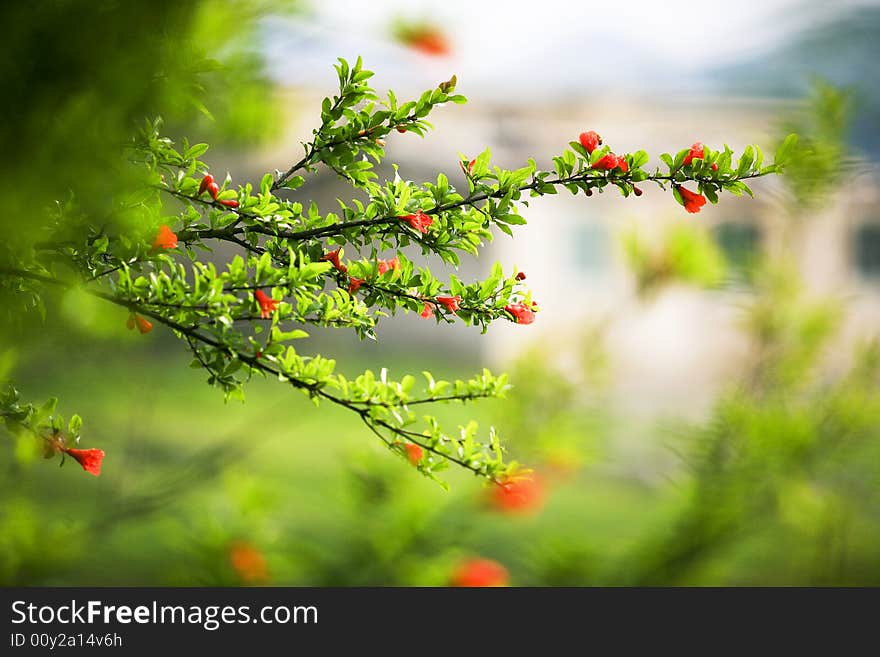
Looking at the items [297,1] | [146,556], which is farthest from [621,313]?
[146,556]

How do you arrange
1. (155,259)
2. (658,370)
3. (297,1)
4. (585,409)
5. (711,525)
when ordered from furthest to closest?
(658,370) → (585,409) → (711,525) → (297,1) → (155,259)

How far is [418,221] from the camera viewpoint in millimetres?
707

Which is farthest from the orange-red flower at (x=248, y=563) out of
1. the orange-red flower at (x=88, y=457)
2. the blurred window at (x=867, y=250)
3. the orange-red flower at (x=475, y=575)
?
the blurred window at (x=867, y=250)

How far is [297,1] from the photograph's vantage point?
152 cm

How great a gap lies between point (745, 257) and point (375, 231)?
1345mm

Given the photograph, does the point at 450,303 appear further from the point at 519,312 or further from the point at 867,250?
the point at 867,250

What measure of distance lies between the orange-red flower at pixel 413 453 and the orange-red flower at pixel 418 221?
0.17 metres

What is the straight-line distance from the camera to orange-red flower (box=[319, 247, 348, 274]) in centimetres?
73

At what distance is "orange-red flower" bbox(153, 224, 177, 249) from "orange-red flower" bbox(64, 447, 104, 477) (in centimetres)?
18

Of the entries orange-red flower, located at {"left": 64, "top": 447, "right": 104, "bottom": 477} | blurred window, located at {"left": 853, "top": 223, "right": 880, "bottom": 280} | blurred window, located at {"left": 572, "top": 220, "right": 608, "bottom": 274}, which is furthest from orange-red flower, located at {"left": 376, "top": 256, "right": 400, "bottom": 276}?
blurred window, located at {"left": 853, "top": 223, "right": 880, "bottom": 280}

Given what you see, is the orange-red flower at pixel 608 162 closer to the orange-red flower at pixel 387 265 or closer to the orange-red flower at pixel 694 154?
the orange-red flower at pixel 694 154

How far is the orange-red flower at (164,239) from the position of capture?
664 mm

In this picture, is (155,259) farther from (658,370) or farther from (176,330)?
(658,370)

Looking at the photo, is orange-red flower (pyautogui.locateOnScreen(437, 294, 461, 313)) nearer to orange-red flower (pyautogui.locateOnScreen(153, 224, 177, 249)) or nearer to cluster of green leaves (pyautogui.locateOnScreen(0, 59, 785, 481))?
cluster of green leaves (pyautogui.locateOnScreen(0, 59, 785, 481))
